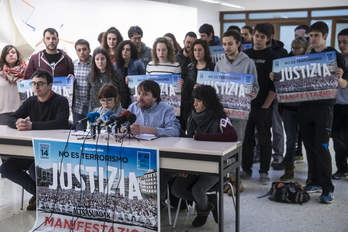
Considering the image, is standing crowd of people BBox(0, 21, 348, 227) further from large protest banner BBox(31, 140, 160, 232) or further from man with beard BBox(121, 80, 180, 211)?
large protest banner BBox(31, 140, 160, 232)

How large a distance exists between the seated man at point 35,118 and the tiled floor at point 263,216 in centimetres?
29

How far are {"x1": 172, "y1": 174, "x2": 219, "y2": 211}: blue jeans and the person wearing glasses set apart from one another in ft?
9.77

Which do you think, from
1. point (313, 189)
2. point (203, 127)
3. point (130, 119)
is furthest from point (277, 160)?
point (130, 119)

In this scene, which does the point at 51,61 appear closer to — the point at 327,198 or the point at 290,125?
the point at 290,125

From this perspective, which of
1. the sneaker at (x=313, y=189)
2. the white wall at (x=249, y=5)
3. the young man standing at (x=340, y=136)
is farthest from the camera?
the white wall at (x=249, y=5)

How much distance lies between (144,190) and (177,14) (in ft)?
29.7

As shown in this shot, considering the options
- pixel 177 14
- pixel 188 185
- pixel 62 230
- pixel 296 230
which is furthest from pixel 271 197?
pixel 177 14

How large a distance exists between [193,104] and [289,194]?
1446 millimetres

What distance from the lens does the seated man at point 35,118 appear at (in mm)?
4082

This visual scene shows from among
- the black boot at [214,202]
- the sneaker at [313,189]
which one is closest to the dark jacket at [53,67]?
the black boot at [214,202]

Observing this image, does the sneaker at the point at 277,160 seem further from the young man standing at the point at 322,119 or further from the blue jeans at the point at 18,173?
the blue jeans at the point at 18,173

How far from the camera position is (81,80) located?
5.48m

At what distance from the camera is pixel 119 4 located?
31.5 ft

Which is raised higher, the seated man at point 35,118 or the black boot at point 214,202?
the seated man at point 35,118
